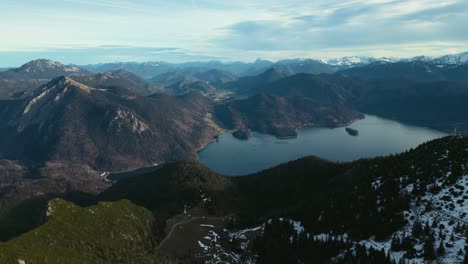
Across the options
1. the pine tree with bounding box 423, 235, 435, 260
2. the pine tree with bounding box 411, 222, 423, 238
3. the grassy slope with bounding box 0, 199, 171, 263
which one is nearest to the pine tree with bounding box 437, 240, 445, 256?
the pine tree with bounding box 423, 235, 435, 260

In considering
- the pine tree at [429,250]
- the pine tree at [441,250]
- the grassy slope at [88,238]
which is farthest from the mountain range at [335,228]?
the grassy slope at [88,238]

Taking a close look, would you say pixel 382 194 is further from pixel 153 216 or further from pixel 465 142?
pixel 153 216

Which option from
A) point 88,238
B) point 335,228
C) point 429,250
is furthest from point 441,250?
point 88,238

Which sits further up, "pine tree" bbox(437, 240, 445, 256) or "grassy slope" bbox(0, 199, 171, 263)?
"pine tree" bbox(437, 240, 445, 256)

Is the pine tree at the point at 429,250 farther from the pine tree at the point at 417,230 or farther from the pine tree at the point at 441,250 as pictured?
the pine tree at the point at 417,230

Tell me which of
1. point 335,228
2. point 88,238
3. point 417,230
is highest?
point 417,230

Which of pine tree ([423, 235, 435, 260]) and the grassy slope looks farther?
the grassy slope

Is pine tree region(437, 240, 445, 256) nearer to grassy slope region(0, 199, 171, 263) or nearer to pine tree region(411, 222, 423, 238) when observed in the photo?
pine tree region(411, 222, 423, 238)

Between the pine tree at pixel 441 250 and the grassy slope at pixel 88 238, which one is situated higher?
the pine tree at pixel 441 250

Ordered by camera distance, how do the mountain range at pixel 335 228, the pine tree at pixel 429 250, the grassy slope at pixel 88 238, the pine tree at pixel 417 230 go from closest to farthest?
the pine tree at pixel 429 250
the mountain range at pixel 335 228
the pine tree at pixel 417 230
the grassy slope at pixel 88 238

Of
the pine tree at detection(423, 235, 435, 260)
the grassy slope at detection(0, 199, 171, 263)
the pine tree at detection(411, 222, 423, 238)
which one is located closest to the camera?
the pine tree at detection(423, 235, 435, 260)

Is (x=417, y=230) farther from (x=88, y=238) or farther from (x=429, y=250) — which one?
(x=88, y=238)

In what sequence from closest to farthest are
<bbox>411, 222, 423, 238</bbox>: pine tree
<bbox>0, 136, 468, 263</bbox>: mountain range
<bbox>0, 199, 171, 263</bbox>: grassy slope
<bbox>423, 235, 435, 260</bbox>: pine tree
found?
<bbox>423, 235, 435, 260</bbox>: pine tree → <bbox>0, 136, 468, 263</bbox>: mountain range → <bbox>411, 222, 423, 238</bbox>: pine tree → <bbox>0, 199, 171, 263</bbox>: grassy slope
